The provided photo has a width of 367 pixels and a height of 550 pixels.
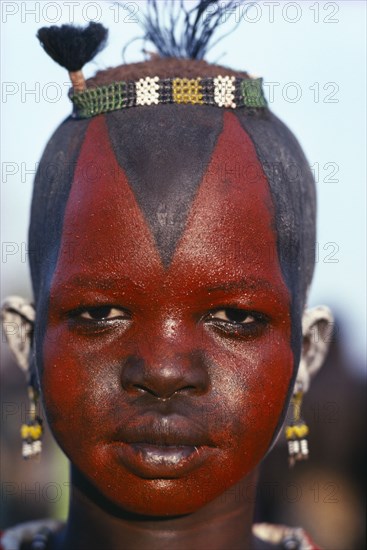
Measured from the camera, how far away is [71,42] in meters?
3.98

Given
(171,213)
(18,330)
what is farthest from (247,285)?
(18,330)

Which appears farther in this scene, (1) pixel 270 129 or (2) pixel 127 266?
(1) pixel 270 129

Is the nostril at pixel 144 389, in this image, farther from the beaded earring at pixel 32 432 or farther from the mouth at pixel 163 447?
the beaded earring at pixel 32 432

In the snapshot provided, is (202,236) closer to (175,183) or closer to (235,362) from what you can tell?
(175,183)

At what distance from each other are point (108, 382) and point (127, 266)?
0.39 metres

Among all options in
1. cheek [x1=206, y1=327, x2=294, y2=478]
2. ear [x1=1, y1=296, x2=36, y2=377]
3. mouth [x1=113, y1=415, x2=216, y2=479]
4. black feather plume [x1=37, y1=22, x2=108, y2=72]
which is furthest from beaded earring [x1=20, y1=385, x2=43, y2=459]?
black feather plume [x1=37, y1=22, x2=108, y2=72]

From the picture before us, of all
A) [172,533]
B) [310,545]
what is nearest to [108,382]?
[172,533]

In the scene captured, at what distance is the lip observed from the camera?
11.4ft

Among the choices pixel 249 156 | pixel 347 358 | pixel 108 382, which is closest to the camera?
pixel 108 382

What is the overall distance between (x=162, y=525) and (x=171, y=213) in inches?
46.0

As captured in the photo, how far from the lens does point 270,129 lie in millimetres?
4039

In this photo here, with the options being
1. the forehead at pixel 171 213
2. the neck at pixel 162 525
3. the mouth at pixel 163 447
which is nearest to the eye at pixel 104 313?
the forehead at pixel 171 213

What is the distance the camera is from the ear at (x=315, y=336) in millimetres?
4273

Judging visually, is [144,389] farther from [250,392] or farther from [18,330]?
[18,330]
